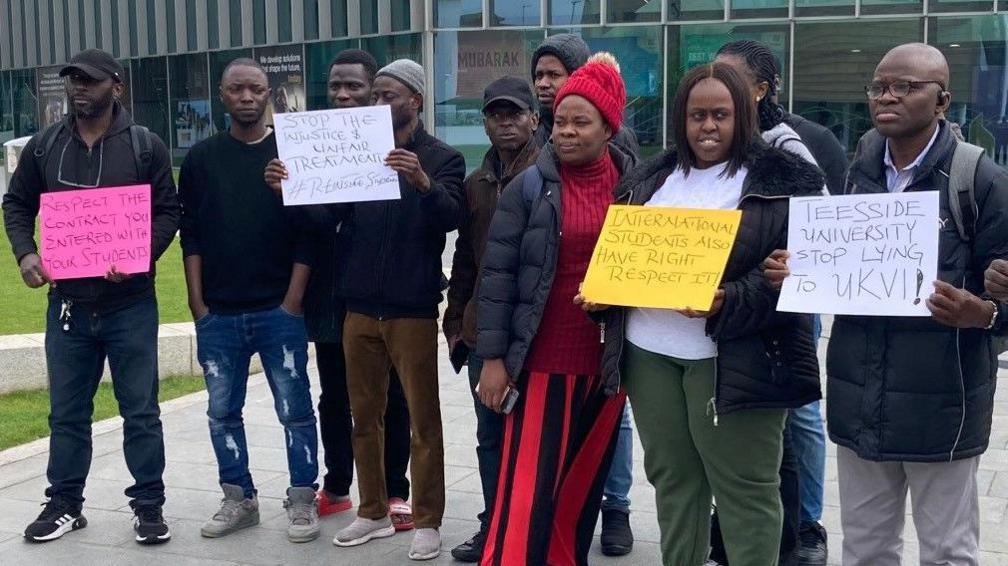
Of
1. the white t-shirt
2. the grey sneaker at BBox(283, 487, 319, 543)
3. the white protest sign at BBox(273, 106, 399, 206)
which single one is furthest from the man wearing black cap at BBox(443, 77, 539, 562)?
the white t-shirt

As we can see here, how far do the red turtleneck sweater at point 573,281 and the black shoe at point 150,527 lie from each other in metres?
2.04

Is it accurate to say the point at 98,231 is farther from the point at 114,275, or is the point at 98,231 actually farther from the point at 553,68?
the point at 553,68

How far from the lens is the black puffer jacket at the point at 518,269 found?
4.38 metres

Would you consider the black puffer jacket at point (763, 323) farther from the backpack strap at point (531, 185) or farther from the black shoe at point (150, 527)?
the black shoe at point (150, 527)

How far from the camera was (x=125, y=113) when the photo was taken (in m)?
5.58

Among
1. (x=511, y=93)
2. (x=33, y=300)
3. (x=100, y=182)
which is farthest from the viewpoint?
(x=33, y=300)

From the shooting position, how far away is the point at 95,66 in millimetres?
5375

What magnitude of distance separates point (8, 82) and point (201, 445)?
4649cm

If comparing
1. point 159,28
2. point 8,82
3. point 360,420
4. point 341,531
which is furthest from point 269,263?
point 8,82

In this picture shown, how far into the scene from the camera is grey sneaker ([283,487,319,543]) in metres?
5.58

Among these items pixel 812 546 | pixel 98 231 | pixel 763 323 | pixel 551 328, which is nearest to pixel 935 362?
pixel 763 323

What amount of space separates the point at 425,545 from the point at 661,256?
2.00 meters

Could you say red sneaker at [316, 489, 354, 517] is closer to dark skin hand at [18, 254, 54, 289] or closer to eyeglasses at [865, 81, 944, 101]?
dark skin hand at [18, 254, 54, 289]

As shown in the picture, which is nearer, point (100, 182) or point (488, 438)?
point (488, 438)
